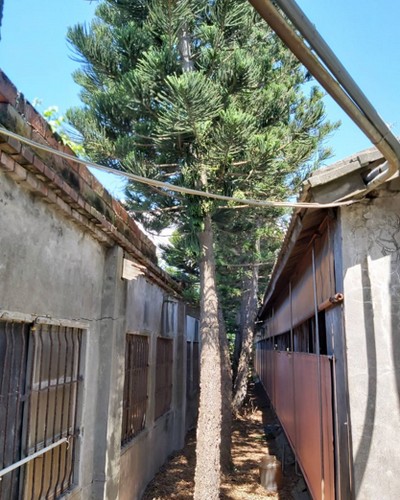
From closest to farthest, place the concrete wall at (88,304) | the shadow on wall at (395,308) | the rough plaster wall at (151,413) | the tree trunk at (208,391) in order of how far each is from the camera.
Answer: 1. the concrete wall at (88,304)
2. the shadow on wall at (395,308)
3. the tree trunk at (208,391)
4. the rough plaster wall at (151,413)

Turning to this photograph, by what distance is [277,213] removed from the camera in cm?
1013

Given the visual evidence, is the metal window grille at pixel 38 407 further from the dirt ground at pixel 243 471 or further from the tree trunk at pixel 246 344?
the tree trunk at pixel 246 344

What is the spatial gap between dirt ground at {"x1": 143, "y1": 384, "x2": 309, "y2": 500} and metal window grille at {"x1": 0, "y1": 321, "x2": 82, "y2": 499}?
3.33 m

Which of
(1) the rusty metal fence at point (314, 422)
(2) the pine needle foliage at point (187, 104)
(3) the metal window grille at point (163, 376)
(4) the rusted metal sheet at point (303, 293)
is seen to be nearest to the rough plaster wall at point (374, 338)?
(1) the rusty metal fence at point (314, 422)

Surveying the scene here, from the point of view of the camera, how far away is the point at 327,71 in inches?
75.9

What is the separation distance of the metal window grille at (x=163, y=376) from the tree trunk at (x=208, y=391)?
7.91 feet

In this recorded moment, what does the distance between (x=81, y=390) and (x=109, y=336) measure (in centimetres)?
73

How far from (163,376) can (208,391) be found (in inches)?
124

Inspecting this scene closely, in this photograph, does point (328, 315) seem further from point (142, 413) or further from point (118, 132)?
point (118, 132)

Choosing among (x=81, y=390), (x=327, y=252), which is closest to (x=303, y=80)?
(x=327, y=252)

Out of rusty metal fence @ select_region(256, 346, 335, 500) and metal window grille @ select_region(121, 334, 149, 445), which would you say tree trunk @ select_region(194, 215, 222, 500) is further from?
rusty metal fence @ select_region(256, 346, 335, 500)

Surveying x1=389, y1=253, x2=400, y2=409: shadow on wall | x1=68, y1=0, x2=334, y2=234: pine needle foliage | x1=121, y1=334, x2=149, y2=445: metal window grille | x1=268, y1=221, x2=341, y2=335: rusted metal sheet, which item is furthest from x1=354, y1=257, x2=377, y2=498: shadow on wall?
x1=121, y1=334, x2=149, y2=445: metal window grille

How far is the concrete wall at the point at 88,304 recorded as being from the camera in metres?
3.30

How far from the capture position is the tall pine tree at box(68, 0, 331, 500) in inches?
228
